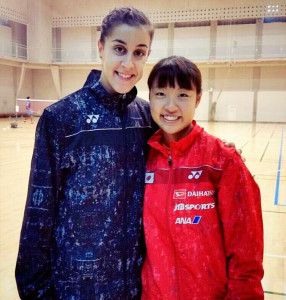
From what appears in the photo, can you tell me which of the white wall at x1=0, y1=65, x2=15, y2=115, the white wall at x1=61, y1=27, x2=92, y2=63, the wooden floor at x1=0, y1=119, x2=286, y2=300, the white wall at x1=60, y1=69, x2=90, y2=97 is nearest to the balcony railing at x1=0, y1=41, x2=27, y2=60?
Answer: the white wall at x1=0, y1=65, x2=15, y2=115

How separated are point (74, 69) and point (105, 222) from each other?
27.0 meters

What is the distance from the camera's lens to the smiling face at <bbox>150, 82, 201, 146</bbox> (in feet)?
5.46

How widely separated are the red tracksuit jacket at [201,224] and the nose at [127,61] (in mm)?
378

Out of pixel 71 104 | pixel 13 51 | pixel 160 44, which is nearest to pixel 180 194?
pixel 71 104

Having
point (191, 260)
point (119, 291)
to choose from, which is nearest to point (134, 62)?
point (191, 260)

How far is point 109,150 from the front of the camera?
1.60 meters

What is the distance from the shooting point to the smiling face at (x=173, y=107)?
65.5 inches

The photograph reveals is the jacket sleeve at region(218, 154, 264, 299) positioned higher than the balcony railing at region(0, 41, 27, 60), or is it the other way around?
the balcony railing at region(0, 41, 27, 60)

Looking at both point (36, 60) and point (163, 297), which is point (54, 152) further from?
point (36, 60)

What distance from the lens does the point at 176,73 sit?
1631 mm

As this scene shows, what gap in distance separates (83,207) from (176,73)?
0.73 metres

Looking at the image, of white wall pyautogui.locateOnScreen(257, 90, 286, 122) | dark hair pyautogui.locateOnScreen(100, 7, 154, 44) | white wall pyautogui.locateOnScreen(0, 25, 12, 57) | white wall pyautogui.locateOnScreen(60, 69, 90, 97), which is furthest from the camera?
white wall pyautogui.locateOnScreen(60, 69, 90, 97)

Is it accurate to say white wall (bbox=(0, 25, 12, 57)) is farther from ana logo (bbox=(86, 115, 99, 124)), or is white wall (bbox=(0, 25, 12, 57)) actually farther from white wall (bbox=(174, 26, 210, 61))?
ana logo (bbox=(86, 115, 99, 124))

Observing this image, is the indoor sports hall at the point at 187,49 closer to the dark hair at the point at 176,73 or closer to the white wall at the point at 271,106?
the white wall at the point at 271,106
